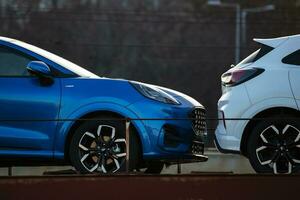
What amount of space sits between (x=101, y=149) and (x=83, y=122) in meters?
0.35

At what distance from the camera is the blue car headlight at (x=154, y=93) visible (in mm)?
7959

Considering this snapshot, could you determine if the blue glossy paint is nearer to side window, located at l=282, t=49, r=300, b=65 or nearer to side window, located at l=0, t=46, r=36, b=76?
side window, located at l=0, t=46, r=36, b=76

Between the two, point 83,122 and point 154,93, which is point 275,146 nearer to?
point 154,93

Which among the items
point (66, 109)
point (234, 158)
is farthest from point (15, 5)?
point (66, 109)

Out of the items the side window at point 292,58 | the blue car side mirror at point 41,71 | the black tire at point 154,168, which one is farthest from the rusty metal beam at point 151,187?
the side window at point 292,58

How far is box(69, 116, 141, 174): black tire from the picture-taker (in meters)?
7.60

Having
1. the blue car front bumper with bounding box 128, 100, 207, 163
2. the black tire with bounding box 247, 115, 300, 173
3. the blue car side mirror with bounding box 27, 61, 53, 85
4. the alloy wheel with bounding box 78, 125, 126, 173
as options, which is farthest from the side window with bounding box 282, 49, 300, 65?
→ the blue car side mirror with bounding box 27, 61, 53, 85

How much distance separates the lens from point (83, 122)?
7.78m

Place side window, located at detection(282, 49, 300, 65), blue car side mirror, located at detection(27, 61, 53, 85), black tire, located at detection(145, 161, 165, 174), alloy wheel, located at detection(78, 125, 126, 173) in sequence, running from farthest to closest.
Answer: black tire, located at detection(145, 161, 165, 174) < side window, located at detection(282, 49, 300, 65) < blue car side mirror, located at detection(27, 61, 53, 85) < alloy wheel, located at detection(78, 125, 126, 173)

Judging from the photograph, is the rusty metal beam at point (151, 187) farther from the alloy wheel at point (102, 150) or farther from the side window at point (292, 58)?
the side window at point (292, 58)

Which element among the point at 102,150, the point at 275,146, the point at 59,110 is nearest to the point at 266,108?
the point at 275,146

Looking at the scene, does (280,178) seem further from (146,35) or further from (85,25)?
(146,35)

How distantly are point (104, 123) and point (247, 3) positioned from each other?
3048 centimetres

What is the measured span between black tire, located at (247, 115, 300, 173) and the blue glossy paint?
89 centimetres
